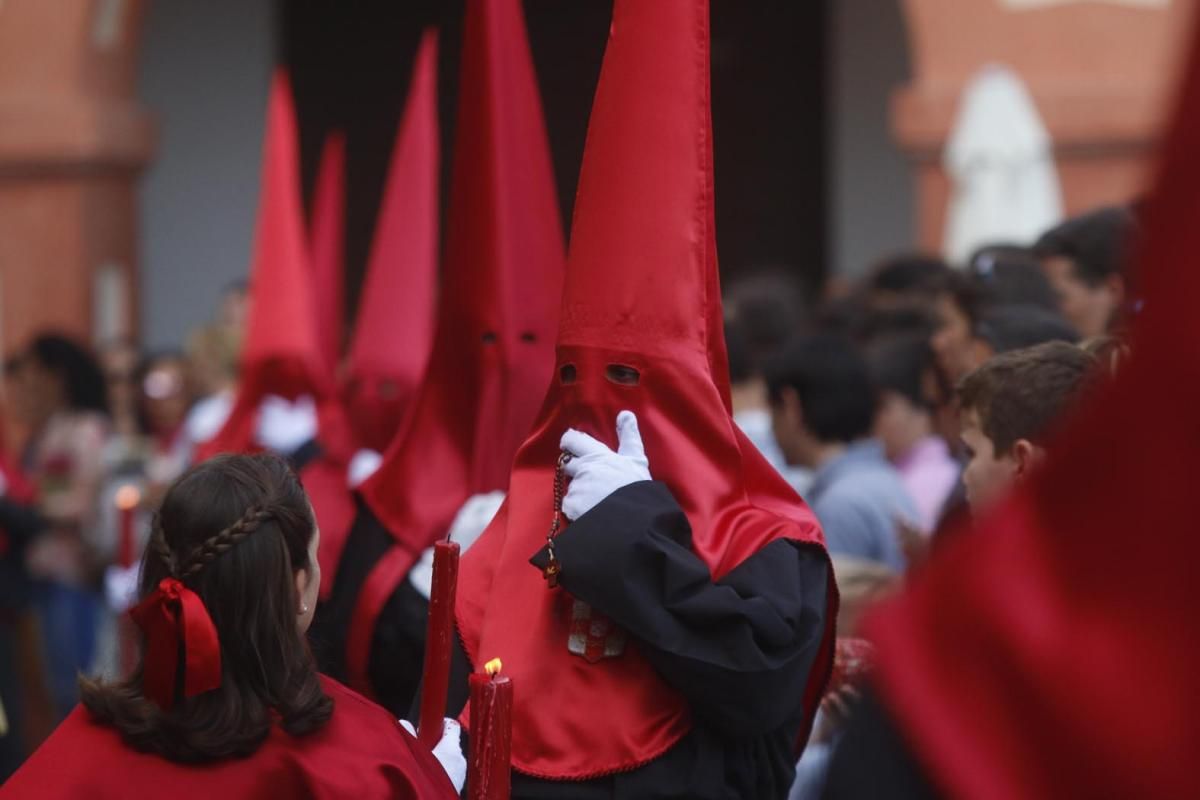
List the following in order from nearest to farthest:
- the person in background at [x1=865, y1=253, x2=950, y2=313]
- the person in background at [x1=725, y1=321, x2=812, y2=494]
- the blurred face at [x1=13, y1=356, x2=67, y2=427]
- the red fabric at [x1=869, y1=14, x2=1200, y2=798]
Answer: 1. the red fabric at [x1=869, y1=14, x2=1200, y2=798]
2. the person in background at [x1=725, y1=321, x2=812, y2=494]
3. the person in background at [x1=865, y1=253, x2=950, y2=313]
4. the blurred face at [x1=13, y1=356, x2=67, y2=427]

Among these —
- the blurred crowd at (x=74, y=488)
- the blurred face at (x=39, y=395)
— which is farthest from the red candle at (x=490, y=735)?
the blurred face at (x=39, y=395)

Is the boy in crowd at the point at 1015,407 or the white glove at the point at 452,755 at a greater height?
the boy in crowd at the point at 1015,407

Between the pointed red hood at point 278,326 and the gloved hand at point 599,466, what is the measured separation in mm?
2677

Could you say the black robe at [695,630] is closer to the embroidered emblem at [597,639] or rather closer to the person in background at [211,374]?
the embroidered emblem at [597,639]

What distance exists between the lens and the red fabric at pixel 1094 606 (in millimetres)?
1014

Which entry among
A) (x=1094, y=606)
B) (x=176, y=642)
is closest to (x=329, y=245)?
(x=176, y=642)

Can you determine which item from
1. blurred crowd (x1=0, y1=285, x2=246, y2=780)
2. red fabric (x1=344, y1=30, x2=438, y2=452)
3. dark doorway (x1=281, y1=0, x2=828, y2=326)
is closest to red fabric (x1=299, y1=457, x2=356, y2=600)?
red fabric (x1=344, y1=30, x2=438, y2=452)

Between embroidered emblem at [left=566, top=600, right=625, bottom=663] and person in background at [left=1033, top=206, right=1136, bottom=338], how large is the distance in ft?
6.87

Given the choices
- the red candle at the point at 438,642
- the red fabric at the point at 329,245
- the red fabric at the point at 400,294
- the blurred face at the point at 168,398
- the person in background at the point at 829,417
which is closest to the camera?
the red candle at the point at 438,642

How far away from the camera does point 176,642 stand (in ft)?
6.77

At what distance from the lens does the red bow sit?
2047mm

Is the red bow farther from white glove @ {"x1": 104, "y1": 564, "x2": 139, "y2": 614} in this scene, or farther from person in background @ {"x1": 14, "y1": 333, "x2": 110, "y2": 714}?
person in background @ {"x1": 14, "y1": 333, "x2": 110, "y2": 714}

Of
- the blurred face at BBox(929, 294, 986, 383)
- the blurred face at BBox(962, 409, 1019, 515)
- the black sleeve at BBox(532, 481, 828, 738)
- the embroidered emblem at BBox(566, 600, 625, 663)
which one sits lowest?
the blurred face at BBox(929, 294, 986, 383)

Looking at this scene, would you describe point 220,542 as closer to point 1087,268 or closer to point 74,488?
point 1087,268
